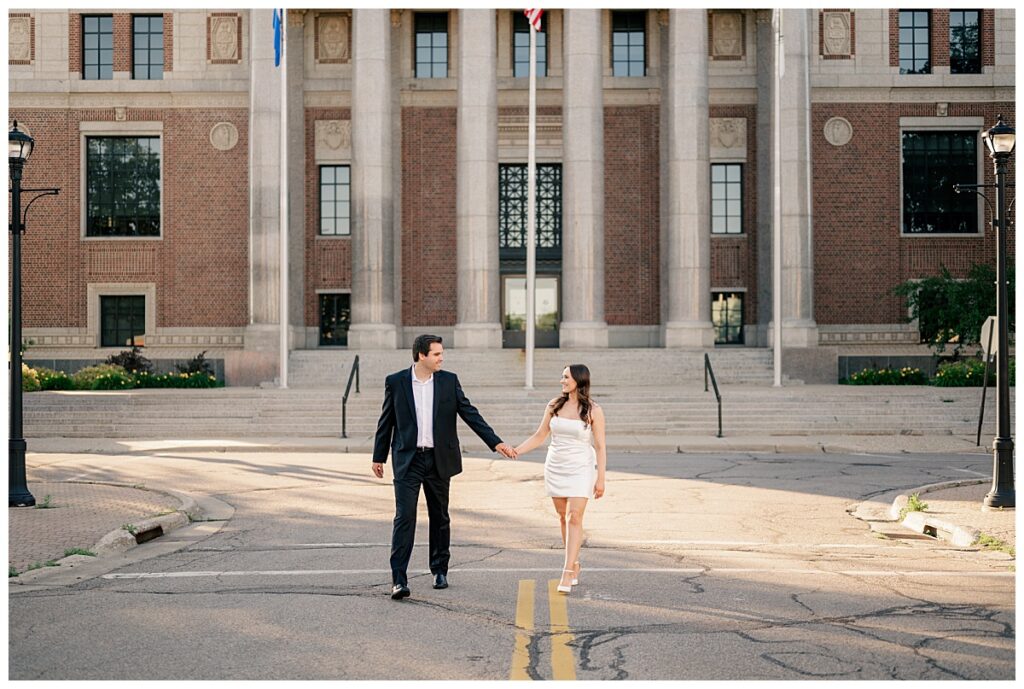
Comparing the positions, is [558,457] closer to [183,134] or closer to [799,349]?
[799,349]

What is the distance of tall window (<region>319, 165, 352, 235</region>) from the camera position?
131ft

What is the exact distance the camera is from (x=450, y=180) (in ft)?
132

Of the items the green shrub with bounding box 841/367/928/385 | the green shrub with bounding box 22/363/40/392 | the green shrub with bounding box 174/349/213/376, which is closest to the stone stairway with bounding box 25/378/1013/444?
the green shrub with bounding box 22/363/40/392

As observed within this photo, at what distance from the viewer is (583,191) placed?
3534cm

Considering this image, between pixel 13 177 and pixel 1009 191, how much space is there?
29.8 meters

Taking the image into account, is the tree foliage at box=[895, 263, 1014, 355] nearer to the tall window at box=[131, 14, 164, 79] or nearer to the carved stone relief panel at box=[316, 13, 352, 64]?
the carved stone relief panel at box=[316, 13, 352, 64]

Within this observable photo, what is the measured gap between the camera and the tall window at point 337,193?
3997 cm

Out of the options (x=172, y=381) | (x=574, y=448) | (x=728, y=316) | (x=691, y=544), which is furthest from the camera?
(x=728, y=316)

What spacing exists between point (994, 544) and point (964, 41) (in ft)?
108

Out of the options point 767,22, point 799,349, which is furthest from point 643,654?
point 767,22

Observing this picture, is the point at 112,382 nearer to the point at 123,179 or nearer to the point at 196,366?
the point at 196,366

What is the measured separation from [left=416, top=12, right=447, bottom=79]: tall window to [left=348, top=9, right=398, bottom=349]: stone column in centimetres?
387

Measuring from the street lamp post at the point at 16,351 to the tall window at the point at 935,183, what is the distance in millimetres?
31387

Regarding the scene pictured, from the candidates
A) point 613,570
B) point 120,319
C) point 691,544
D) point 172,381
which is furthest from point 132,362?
point 613,570
